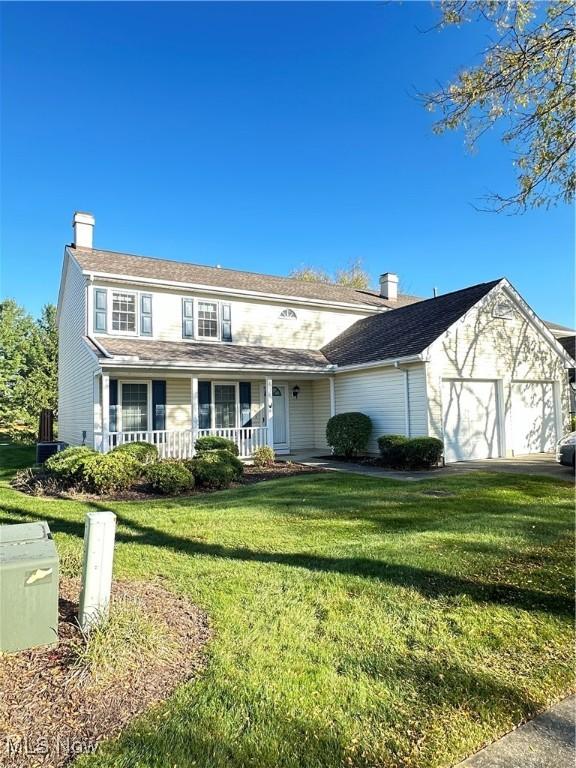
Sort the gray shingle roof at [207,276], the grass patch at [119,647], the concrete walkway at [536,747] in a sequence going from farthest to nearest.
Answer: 1. the gray shingle roof at [207,276]
2. the grass patch at [119,647]
3. the concrete walkway at [536,747]

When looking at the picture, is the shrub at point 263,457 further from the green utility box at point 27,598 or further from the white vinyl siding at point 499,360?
the green utility box at point 27,598

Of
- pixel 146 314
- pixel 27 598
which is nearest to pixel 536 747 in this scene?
pixel 27 598

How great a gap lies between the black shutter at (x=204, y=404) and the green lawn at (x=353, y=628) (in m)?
8.23

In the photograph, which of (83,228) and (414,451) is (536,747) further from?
(83,228)

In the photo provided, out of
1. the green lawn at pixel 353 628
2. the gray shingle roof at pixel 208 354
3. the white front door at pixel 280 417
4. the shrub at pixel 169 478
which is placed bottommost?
the green lawn at pixel 353 628

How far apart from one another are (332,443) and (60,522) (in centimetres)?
966

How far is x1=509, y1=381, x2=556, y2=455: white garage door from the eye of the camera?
Answer: 14883 mm

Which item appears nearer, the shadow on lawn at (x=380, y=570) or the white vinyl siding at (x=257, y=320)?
the shadow on lawn at (x=380, y=570)

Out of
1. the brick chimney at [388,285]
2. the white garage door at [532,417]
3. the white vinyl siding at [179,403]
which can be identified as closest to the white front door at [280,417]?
the white vinyl siding at [179,403]

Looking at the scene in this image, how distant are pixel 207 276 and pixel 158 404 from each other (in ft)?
18.4

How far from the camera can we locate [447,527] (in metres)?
6.07

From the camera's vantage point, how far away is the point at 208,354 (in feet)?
48.9

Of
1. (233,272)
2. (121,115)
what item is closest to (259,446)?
(233,272)

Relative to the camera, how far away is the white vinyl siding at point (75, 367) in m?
14.3
